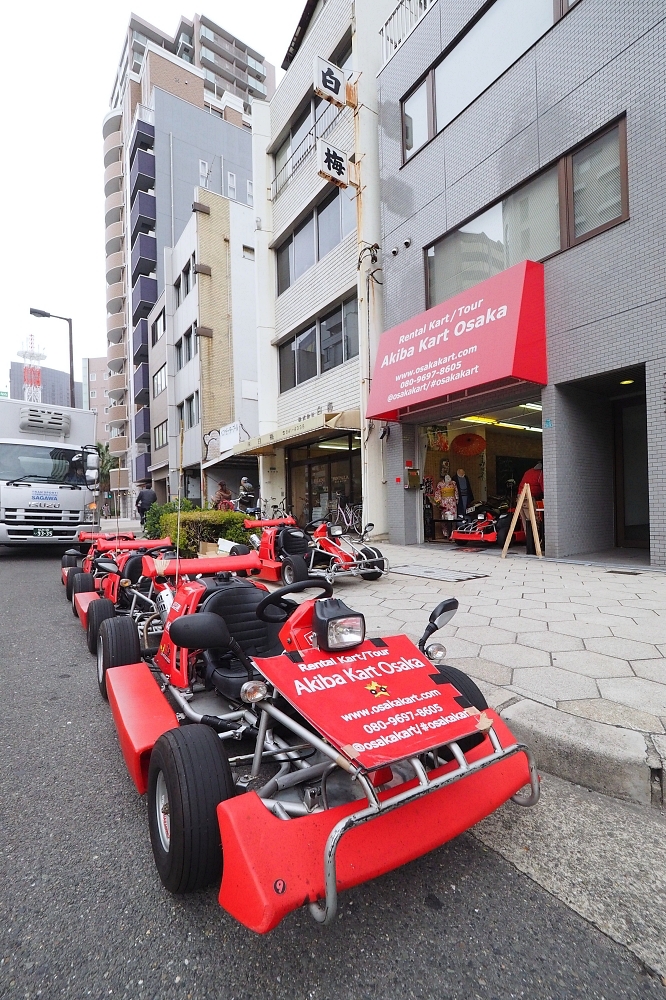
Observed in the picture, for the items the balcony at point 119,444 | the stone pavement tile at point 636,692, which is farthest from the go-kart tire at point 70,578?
the balcony at point 119,444

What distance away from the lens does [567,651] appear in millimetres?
3512

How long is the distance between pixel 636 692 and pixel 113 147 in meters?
53.7

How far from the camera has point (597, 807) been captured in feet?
6.60

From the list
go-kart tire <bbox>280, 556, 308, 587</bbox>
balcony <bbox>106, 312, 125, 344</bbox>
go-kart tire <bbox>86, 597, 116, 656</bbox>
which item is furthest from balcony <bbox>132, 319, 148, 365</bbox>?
go-kart tire <bbox>86, 597, 116, 656</bbox>

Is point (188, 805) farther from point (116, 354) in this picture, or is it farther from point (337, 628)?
point (116, 354)

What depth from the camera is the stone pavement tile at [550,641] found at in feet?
11.9

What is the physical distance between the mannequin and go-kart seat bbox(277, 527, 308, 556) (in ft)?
18.5

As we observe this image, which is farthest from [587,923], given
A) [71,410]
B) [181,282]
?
[181,282]

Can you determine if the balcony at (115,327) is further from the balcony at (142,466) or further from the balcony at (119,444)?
the balcony at (142,466)

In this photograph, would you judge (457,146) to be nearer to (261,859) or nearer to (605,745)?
(605,745)

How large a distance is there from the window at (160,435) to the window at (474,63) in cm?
1985

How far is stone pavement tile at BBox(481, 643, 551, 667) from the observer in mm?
3316

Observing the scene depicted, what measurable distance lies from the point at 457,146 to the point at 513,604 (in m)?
9.42

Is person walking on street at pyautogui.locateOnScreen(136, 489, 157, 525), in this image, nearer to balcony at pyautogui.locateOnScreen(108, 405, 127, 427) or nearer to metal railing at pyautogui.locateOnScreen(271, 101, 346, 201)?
metal railing at pyautogui.locateOnScreen(271, 101, 346, 201)
